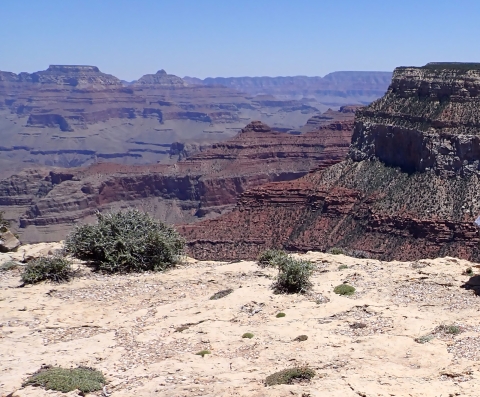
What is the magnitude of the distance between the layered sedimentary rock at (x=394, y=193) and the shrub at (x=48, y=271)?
42322 mm

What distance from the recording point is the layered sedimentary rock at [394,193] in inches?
2591

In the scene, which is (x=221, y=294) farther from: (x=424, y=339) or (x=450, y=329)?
(x=450, y=329)

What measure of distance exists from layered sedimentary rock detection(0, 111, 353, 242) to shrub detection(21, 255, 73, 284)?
10250 centimetres

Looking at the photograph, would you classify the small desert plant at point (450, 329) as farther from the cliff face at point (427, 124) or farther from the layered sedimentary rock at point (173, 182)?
the layered sedimentary rock at point (173, 182)

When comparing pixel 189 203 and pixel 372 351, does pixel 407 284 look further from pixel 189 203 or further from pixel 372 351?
pixel 189 203

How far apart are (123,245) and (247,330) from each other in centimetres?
869

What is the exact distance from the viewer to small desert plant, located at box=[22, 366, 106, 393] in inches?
612

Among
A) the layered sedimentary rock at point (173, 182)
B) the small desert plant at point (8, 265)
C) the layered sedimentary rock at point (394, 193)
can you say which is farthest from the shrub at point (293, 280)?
the layered sedimentary rock at point (173, 182)

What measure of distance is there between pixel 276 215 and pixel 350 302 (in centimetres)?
5953

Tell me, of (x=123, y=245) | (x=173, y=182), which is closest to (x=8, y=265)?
(x=123, y=245)

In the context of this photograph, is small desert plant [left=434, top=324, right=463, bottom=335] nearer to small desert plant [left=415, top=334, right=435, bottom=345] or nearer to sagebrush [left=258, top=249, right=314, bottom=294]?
small desert plant [left=415, top=334, right=435, bottom=345]

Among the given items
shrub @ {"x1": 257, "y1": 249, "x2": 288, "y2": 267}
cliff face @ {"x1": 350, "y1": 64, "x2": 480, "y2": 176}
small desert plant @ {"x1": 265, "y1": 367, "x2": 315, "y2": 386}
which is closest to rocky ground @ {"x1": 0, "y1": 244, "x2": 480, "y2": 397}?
small desert plant @ {"x1": 265, "y1": 367, "x2": 315, "y2": 386}

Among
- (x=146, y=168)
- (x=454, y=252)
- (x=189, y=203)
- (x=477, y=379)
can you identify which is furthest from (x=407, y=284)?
(x=146, y=168)

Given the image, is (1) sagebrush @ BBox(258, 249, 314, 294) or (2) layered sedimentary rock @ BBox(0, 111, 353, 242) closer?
(1) sagebrush @ BBox(258, 249, 314, 294)
